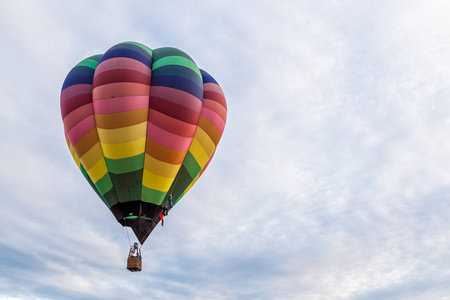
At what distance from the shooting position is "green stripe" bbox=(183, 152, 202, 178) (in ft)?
58.6

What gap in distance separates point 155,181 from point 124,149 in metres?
1.94

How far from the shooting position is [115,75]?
16.6 metres

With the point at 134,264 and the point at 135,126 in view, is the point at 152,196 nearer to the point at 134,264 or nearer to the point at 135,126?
the point at 134,264

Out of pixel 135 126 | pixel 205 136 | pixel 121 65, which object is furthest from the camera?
pixel 205 136

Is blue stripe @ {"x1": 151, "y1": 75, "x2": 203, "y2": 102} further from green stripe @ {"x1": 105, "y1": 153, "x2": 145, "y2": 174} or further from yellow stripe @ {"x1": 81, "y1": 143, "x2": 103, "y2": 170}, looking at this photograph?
yellow stripe @ {"x1": 81, "y1": 143, "x2": 103, "y2": 170}

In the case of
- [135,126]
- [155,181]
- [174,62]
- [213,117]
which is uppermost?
[174,62]

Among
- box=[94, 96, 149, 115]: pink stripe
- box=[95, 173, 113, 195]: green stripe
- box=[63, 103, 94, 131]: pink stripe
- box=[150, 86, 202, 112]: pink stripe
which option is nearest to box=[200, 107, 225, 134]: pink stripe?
box=[150, 86, 202, 112]: pink stripe

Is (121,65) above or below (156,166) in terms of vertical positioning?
above

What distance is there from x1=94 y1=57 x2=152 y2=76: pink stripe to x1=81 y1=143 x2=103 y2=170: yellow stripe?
3.31 m

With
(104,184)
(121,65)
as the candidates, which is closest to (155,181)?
(104,184)

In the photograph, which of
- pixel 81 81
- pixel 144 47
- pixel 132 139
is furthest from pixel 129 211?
pixel 144 47

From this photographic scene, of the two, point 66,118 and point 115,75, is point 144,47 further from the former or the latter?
point 66,118

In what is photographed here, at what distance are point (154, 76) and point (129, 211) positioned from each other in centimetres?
600

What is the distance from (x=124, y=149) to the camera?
16703 mm
